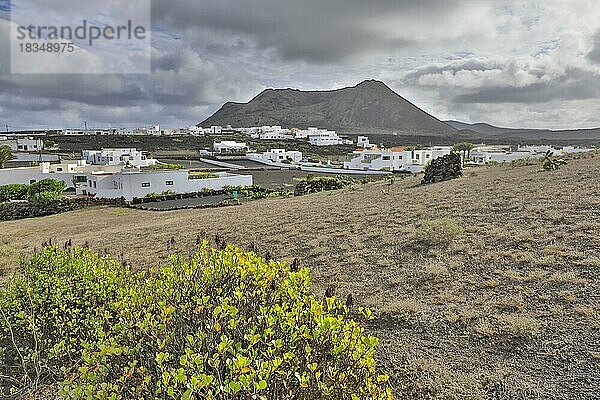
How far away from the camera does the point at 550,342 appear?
12.9 feet

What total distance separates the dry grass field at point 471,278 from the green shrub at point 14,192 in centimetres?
2263

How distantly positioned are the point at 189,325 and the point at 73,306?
7.38 feet

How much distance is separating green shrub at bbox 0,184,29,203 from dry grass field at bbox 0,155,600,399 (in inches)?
891

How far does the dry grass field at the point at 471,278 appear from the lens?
12.0ft

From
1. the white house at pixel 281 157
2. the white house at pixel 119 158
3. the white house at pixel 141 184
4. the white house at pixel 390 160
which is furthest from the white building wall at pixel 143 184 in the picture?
the white house at pixel 281 157

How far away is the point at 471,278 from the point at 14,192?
32.4 m

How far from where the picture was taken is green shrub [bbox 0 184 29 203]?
1172 inches

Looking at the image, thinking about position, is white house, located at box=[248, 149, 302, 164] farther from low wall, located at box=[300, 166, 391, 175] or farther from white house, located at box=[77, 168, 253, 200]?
white house, located at box=[77, 168, 253, 200]

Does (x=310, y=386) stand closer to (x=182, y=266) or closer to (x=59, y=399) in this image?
(x=182, y=266)

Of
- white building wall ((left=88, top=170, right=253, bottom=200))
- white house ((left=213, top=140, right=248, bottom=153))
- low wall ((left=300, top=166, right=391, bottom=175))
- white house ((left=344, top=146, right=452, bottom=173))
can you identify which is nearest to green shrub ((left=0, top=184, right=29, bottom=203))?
white building wall ((left=88, top=170, right=253, bottom=200))

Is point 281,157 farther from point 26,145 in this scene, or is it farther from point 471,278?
point 471,278

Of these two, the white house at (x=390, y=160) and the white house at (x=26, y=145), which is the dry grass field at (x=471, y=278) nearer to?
the white house at (x=390, y=160)

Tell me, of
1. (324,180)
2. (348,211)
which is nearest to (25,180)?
(324,180)

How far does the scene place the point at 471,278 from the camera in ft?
17.9
